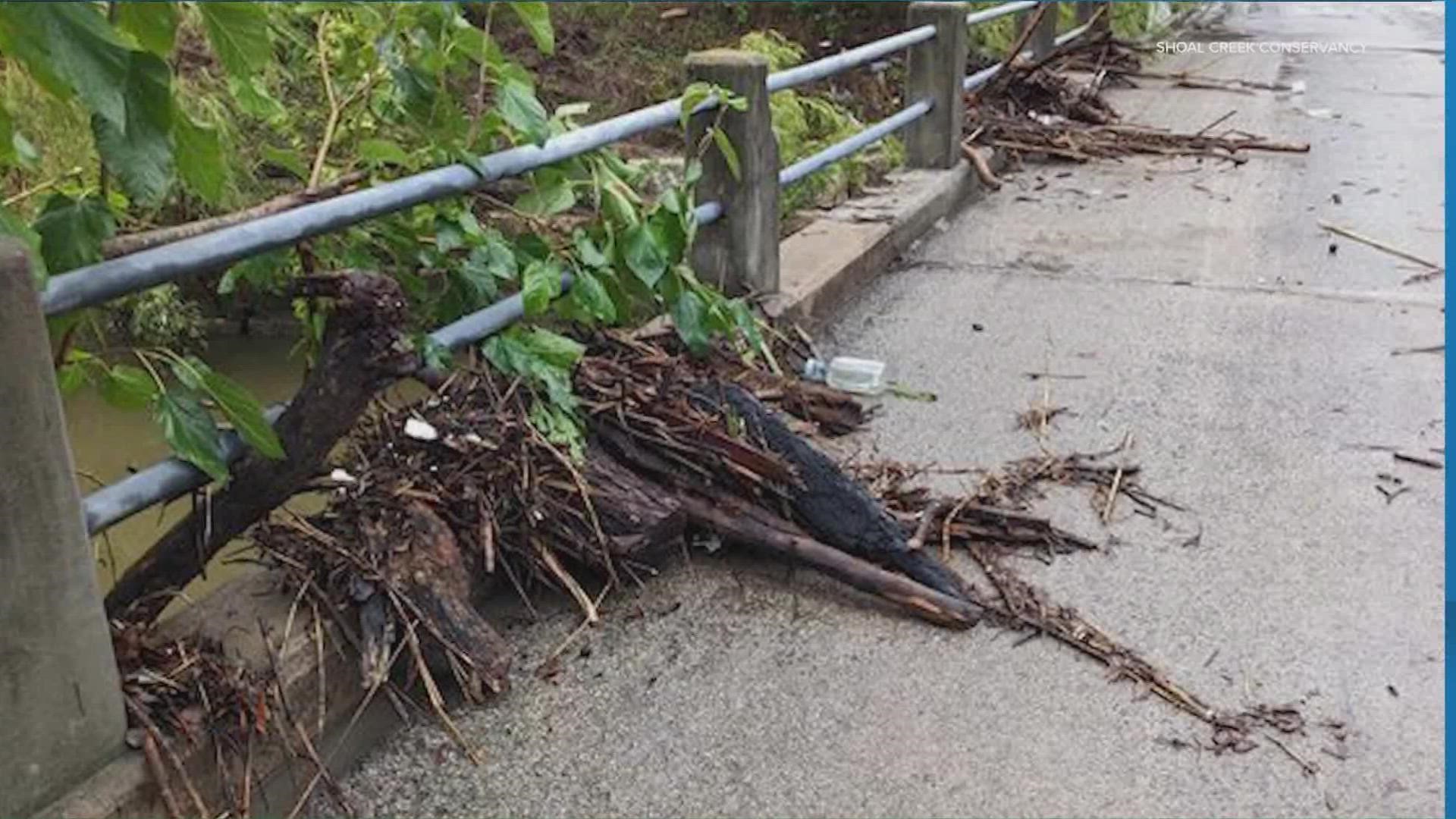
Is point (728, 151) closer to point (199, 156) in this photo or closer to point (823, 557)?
point (823, 557)

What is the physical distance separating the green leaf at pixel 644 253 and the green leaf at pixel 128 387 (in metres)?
1.45

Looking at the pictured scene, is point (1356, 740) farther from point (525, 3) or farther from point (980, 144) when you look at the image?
point (980, 144)

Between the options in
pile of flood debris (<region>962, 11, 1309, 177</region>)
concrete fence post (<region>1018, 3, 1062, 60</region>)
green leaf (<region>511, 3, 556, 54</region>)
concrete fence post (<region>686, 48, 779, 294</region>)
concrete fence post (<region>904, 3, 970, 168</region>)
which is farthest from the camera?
concrete fence post (<region>1018, 3, 1062, 60</region>)

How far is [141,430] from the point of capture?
7.05 meters

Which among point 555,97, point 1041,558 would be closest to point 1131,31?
point 555,97

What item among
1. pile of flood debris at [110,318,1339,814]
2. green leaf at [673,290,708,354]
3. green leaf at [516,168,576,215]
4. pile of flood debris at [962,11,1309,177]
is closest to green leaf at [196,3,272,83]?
pile of flood debris at [110,318,1339,814]

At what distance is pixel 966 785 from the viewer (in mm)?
2672

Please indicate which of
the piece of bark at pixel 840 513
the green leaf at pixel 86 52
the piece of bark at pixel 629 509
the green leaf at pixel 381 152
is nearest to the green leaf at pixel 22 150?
the green leaf at pixel 86 52

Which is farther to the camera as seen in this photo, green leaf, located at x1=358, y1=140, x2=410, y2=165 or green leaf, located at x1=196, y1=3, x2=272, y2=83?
green leaf, located at x1=358, y1=140, x2=410, y2=165

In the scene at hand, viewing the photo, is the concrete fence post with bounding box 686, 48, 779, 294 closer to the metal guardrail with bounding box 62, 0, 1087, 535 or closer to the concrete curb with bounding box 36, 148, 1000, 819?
the metal guardrail with bounding box 62, 0, 1087, 535

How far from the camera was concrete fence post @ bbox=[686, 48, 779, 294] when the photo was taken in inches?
191

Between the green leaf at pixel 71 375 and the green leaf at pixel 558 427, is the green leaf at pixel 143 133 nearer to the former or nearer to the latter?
the green leaf at pixel 71 375

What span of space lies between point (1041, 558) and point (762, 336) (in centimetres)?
146

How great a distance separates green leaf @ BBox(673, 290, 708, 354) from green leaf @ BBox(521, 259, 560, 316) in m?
0.46
